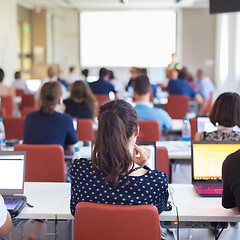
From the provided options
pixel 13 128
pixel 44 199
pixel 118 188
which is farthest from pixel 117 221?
pixel 13 128

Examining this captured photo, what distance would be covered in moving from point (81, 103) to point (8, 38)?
292 inches

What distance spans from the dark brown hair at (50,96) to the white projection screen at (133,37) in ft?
37.7

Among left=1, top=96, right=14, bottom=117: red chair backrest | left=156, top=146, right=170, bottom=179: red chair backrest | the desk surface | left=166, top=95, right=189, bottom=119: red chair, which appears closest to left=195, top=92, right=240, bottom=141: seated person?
left=156, top=146, right=170, bottom=179: red chair backrest

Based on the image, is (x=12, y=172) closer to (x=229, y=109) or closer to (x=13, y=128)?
(x=229, y=109)

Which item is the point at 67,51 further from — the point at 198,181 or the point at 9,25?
the point at 198,181

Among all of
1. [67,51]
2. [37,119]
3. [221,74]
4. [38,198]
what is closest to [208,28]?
[221,74]

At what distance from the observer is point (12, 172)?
2.76 metres

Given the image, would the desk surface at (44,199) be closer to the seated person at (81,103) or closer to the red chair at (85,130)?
the red chair at (85,130)

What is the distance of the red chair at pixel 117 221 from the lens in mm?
2094

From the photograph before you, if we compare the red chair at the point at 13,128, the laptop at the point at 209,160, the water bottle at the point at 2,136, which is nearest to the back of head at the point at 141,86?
the red chair at the point at 13,128

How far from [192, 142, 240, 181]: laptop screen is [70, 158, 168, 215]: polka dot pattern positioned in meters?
0.74

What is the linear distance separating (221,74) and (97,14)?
4.62 meters

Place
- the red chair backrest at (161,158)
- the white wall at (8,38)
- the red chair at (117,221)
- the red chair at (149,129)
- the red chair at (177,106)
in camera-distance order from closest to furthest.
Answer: the red chair at (117,221)
the red chair backrest at (161,158)
the red chair at (149,129)
the red chair at (177,106)
the white wall at (8,38)

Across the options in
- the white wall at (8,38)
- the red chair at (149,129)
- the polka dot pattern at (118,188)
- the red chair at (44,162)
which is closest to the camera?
the polka dot pattern at (118,188)
